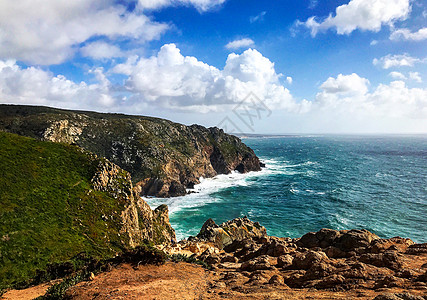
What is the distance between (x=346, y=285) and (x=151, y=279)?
15.1 m

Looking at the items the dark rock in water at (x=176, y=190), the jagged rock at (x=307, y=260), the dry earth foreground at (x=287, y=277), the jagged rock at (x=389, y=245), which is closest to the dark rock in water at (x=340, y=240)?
the dry earth foreground at (x=287, y=277)

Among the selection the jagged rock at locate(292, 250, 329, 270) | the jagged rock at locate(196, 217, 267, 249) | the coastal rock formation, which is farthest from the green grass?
the jagged rock at locate(292, 250, 329, 270)

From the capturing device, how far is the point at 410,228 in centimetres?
5797

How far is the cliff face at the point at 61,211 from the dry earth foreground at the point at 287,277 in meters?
10.4

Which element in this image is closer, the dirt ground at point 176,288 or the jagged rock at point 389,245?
the dirt ground at point 176,288

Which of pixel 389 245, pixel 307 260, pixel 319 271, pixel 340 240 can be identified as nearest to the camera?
pixel 319 271

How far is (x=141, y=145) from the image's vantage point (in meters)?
114

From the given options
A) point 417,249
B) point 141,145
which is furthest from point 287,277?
point 141,145

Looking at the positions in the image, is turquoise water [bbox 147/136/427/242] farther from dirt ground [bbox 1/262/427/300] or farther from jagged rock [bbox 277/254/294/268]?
dirt ground [bbox 1/262/427/300]

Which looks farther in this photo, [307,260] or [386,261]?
[307,260]

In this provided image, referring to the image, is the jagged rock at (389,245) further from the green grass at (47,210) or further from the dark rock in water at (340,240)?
the green grass at (47,210)

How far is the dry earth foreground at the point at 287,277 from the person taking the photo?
1395 centimetres

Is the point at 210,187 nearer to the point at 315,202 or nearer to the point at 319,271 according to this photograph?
the point at 315,202

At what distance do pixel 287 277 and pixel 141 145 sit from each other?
10674cm
